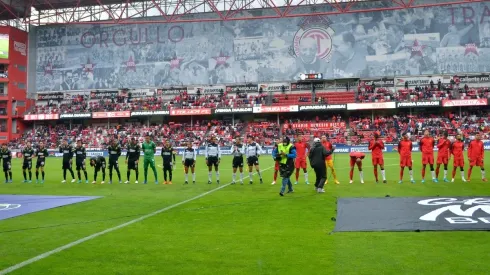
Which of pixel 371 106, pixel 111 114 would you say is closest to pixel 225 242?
pixel 371 106

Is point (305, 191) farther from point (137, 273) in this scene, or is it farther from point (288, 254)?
point (137, 273)

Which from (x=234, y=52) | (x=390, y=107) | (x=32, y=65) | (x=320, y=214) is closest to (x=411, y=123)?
(x=390, y=107)

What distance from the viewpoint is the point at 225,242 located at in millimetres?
7742

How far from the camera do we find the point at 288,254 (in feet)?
22.4

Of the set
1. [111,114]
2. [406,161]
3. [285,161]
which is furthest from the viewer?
[111,114]

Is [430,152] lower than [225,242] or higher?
higher

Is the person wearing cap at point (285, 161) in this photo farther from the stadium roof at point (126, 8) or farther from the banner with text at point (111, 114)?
the banner with text at point (111, 114)

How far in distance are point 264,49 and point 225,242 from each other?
50.3 meters

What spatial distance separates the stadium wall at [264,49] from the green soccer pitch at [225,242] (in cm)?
4340

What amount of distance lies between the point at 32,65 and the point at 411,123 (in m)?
51.4

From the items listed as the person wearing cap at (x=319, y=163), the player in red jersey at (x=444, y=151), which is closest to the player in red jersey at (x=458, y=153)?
the player in red jersey at (x=444, y=151)

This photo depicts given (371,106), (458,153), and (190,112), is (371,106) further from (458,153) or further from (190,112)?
(458,153)

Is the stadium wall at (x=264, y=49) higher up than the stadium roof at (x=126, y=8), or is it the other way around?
the stadium roof at (x=126, y=8)

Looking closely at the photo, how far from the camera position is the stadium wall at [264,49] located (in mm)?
52312
